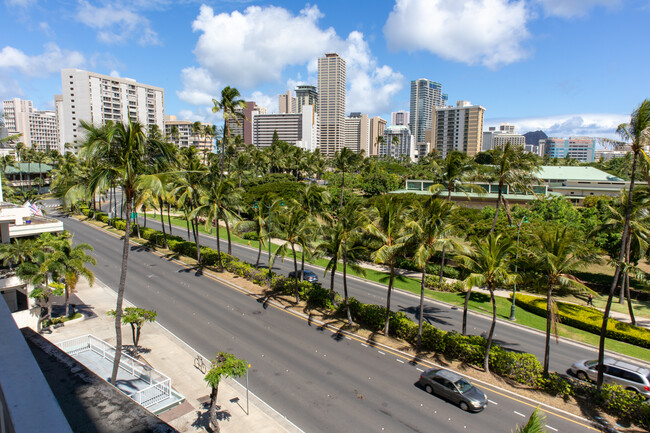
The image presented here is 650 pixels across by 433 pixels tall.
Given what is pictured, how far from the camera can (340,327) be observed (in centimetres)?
2639

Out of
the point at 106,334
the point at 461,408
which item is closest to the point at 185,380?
the point at 106,334

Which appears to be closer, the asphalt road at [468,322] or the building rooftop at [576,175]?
the asphalt road at [468,322]

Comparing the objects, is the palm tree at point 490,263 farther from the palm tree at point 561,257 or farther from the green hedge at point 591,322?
the green hedge at point 591,322

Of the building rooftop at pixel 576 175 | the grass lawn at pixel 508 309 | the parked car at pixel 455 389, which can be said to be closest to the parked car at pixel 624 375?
the grass lawn at pixel 508 309

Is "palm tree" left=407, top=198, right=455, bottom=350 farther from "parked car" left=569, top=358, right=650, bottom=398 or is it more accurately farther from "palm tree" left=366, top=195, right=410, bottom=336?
"parked car" left=569, top=358, right=650, bottom=398

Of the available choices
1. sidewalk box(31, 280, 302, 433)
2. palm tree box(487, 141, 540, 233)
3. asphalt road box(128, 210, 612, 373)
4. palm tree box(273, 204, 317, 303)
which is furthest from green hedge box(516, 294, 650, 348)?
sidewalk box(31, 280, 302, 433)

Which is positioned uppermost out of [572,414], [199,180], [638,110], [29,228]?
[638,110]

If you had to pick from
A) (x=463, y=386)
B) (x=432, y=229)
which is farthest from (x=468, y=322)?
(x=463, y=386)

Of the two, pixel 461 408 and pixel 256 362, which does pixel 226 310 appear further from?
pixel 461 408

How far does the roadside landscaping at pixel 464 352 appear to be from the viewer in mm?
18047

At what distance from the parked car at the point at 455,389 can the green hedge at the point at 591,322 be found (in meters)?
16.6

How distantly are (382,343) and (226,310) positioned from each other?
40.0ft

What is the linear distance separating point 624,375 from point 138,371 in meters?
25.7

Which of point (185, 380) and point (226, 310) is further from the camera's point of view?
point (226, 310)
